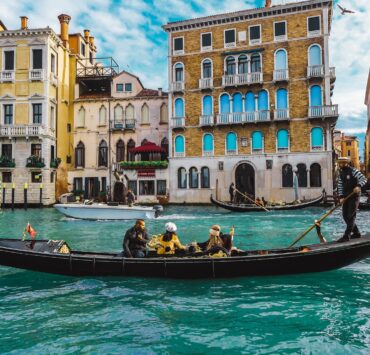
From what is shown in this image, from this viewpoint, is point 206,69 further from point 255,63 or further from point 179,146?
point 179,146

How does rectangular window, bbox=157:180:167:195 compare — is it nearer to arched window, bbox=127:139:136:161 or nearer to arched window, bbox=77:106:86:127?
arched window, bbox=127:139:136:161

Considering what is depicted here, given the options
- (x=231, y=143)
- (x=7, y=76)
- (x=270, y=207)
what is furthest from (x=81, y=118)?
(x=270, y=207)

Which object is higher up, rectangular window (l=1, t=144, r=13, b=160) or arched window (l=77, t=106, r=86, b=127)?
arched window (l=77, t=106, r=86, b=127)

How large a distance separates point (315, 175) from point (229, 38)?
946 cm

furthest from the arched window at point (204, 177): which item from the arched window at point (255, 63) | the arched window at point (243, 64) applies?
the arched window at point (255, 63)

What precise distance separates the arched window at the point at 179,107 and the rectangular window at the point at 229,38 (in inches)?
166

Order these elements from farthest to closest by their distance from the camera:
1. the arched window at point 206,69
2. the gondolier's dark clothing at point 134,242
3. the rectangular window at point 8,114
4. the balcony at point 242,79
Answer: the rectangular window at point 8,114 → the arched window at point 206,69 → the balcony at point 242,79 → the gondolier's dark clothing at point 134,242

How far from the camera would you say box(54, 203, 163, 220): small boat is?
1552cm

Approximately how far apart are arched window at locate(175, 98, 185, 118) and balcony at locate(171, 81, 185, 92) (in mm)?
599

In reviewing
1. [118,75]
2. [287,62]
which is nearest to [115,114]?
[118,75]

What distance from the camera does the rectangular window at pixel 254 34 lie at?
76.2 feet

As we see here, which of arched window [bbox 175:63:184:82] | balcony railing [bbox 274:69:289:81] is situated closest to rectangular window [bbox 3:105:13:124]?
arched window [bbox 175:63:184:82]

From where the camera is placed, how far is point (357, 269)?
7.02 metres

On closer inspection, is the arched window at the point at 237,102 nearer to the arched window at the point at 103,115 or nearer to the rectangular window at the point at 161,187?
the rectangular window at the point at 161,187
